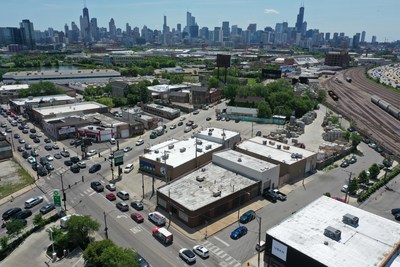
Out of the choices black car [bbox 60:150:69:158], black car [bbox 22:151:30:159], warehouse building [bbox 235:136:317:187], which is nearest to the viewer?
warehouse building [bbox 235:136:317:187]

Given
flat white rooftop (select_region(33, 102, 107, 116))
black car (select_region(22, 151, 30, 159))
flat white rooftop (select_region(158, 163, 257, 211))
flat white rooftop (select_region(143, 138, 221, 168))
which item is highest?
flat white rooftop (select_region(33, 102, 107, 116))

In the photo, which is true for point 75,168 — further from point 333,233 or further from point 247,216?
point 333,233

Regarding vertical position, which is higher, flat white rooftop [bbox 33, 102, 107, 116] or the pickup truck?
flat white rooftop [bbox 33, 102, 107, 116]

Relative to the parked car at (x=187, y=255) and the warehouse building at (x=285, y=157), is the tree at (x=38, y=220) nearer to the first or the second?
the parked car at (x=187, y=255)

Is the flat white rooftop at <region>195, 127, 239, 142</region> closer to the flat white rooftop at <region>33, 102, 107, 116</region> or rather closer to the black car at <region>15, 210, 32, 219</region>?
the black car at <region>15, 210, 32, 219</region>

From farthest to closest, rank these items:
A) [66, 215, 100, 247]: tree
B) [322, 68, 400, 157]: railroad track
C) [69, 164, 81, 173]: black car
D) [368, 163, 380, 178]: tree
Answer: [322, 68, 400, 157]: railroad track < [69, 164, 81, 173]: black car < [368, 163, 380, 178]: tree < [66, 215, 100, 247]: tree

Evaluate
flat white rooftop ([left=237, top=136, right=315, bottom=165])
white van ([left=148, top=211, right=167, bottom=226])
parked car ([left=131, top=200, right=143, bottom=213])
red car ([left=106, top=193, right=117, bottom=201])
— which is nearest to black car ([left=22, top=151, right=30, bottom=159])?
red car ([left=106, top=193, right=117, bottom=201])

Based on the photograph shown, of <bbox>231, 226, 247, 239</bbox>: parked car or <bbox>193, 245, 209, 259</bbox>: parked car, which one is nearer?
<bbox>193, 245, 209, 259</bbox>: parked car

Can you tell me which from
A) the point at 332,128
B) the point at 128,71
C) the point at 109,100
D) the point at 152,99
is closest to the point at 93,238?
the point at 332,128
